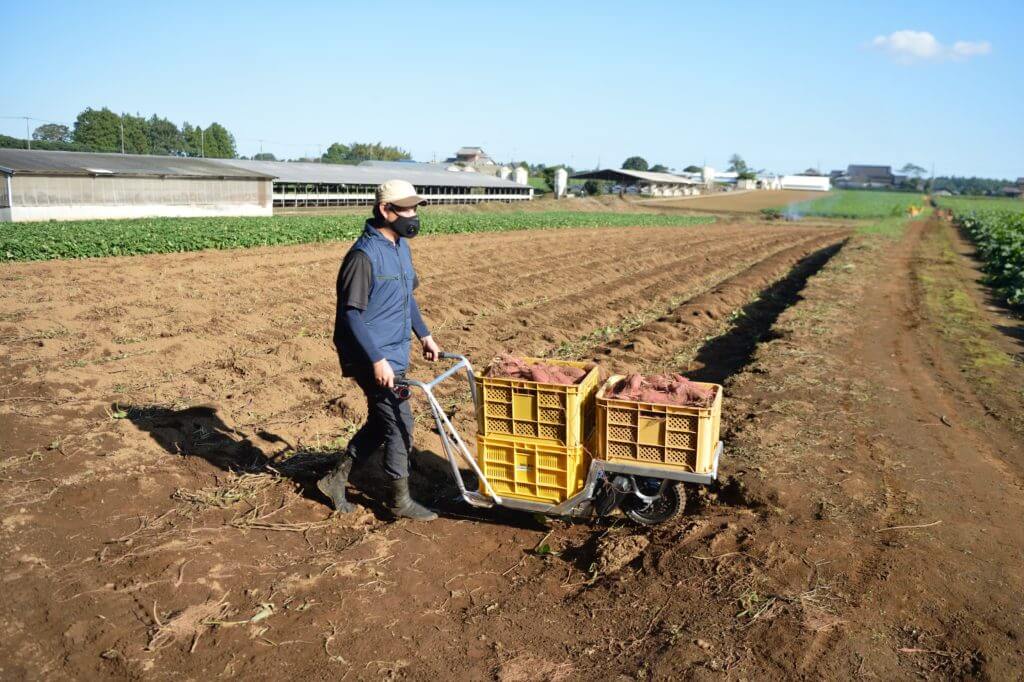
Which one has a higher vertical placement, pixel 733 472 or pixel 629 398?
pixel 629 398

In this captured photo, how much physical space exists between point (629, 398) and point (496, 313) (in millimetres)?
9172

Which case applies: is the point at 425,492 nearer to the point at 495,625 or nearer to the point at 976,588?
the point at 495,625

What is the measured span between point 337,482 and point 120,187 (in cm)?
3157

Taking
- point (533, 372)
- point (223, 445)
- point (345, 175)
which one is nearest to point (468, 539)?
point (533, 372)

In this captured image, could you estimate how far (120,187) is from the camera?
105 ft

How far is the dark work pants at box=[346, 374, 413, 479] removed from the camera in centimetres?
514

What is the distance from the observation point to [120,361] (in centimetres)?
917

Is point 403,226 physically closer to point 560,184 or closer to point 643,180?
point 560,184

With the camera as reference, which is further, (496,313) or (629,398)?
(496,313)

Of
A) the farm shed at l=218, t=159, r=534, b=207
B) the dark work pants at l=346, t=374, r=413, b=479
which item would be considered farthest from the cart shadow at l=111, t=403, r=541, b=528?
the farm shed at l=218, t=159, r=534, b=207

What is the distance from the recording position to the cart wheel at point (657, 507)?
513 centimetres

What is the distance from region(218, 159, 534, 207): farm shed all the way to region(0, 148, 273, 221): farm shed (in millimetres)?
2946

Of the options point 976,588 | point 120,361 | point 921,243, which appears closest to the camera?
point 976,588

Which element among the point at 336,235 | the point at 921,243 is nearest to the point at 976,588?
the point at 336,235
